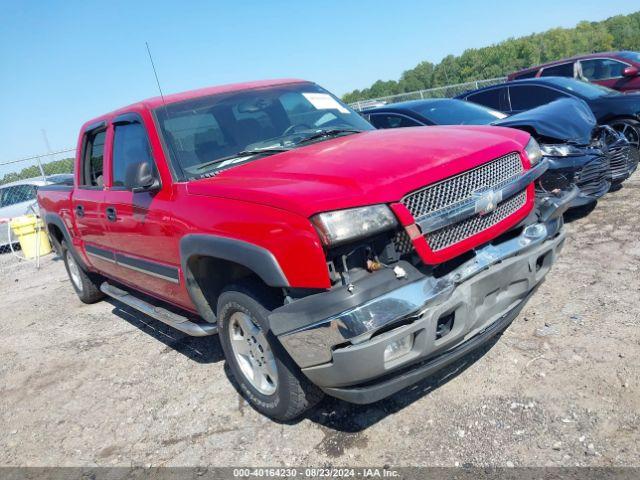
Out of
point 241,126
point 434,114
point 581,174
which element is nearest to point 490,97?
point 434,114

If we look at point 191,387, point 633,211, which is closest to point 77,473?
point 191,387

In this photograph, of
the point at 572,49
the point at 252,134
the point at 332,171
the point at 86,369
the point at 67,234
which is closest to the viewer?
the point at 332,171

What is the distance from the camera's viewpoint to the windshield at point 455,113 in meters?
6.48

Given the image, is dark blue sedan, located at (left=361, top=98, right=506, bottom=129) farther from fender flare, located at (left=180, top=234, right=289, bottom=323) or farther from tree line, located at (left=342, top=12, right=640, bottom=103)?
tree line, located at (left=342, top=12, right=640, bottom=103)

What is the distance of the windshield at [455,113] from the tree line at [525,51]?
92987mm

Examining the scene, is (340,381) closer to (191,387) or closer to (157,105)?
(191,387)

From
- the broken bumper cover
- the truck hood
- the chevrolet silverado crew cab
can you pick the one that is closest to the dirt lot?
the chevrolet silverado crew cab

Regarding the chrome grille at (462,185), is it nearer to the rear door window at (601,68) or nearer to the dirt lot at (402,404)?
the dirt lot at (402,404)

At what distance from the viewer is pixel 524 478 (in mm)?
2330

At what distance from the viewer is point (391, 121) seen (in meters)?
7.19

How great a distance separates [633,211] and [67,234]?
6.12 meters

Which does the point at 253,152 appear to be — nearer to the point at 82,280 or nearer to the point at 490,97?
the point at 82,280

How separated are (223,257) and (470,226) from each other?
1.32 m

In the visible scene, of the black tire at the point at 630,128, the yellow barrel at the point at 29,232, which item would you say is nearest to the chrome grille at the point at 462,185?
the black tire at the point at 630,128
